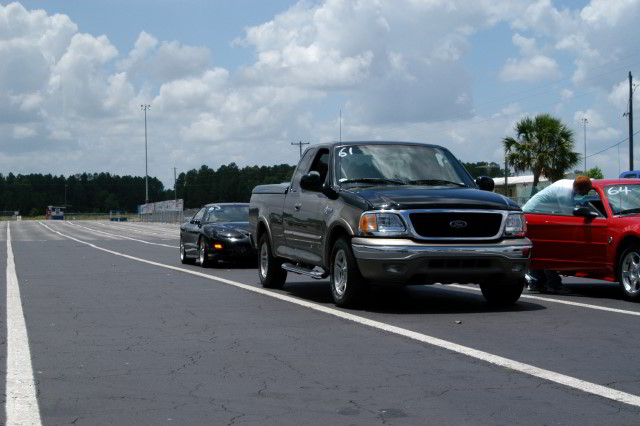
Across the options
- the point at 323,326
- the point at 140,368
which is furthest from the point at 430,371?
Answer: the point at 323,326

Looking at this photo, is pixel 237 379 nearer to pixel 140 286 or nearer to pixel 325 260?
pixel 325 260

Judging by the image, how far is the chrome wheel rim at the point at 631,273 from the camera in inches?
450

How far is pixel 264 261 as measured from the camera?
1430cm

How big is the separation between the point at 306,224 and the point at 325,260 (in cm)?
84

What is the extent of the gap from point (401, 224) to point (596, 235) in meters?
3.09

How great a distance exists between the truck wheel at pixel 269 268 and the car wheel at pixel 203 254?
18.7 ft

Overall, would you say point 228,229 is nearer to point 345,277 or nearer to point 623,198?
point 345,277

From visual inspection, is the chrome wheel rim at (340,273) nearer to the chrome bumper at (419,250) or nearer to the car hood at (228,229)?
the chrome bumper at (419,250)

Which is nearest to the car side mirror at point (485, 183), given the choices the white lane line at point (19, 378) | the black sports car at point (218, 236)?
the white lane line at point (19, 378)

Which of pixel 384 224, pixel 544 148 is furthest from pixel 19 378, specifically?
pixel 544 148

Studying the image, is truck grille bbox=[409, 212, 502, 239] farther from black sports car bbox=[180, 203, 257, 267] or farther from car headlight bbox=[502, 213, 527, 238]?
black sports car bbox=[180, 203, 257, 267]

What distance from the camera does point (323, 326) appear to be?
31.2 feet

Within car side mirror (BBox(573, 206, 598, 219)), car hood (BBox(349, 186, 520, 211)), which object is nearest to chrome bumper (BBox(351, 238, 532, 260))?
car hood (BBox(349, 186, 520, 211))

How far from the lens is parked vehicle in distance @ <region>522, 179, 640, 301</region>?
38.1ft
